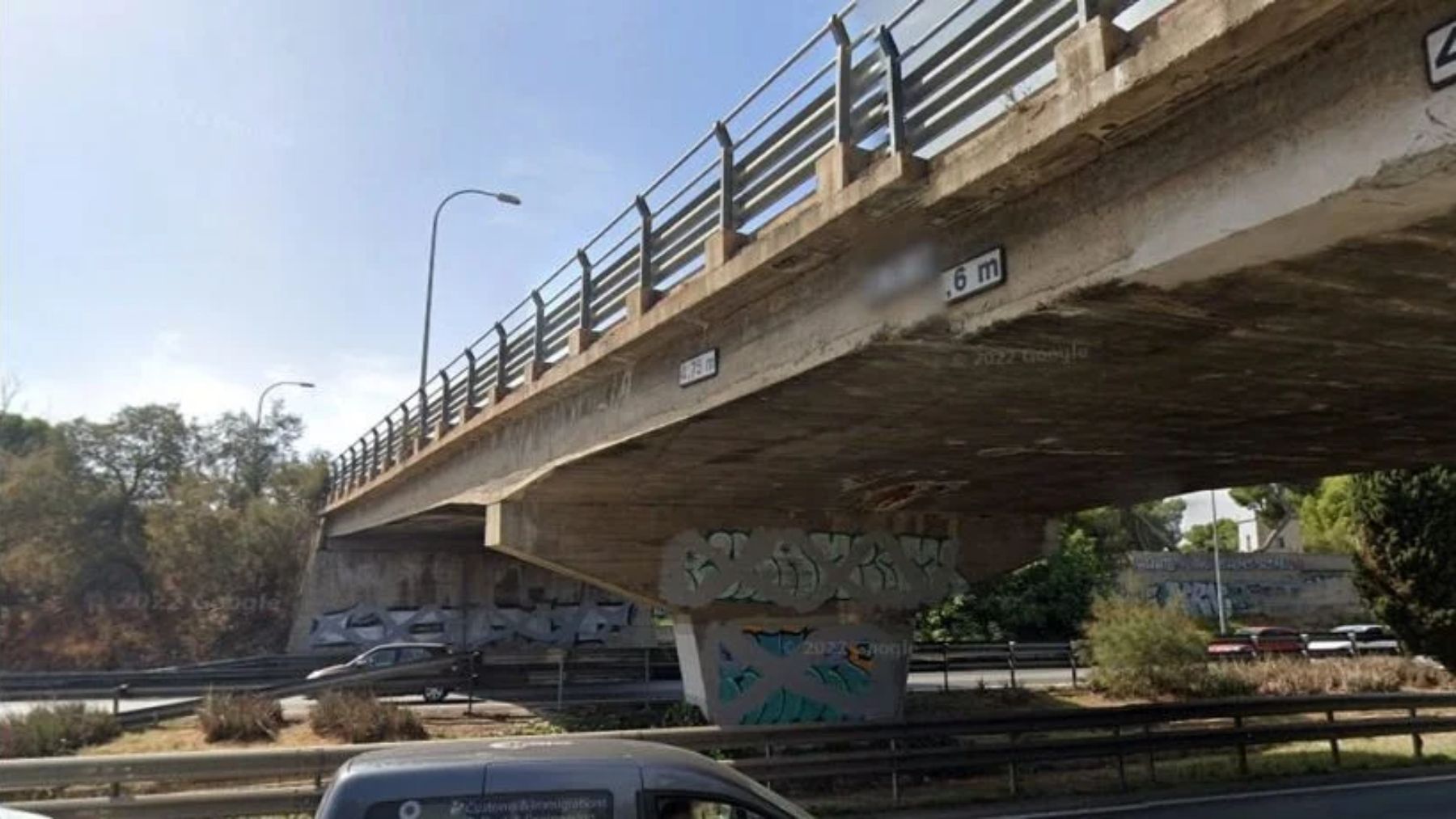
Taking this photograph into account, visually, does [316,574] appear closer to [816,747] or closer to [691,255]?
[816,747]

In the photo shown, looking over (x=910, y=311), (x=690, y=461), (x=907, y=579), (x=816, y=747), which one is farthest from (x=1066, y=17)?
(x=907, y=579)

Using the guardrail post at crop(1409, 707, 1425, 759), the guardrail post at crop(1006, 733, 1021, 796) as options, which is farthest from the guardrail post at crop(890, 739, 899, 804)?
the guardrail post at crop(1409, 707, 1425, 759)

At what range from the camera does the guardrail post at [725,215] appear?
10.1m

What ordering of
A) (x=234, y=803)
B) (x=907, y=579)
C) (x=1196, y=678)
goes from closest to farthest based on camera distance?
(x=234, y=803) < (x=907, y=579) < (x=1196, y=678)

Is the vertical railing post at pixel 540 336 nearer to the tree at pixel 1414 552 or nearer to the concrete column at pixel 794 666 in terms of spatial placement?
the concrete column at pixel 794 666

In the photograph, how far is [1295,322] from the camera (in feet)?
24.7

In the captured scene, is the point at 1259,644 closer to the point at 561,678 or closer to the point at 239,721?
the point at 561,678

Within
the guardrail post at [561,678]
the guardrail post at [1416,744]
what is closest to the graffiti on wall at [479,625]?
the guardrail post at [561,678]

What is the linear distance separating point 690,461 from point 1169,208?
28.5ft

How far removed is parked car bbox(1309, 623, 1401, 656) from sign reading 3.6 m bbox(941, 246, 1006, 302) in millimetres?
30538

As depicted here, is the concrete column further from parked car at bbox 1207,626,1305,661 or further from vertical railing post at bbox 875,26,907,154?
parked car at bbox 1207,626,1305,661

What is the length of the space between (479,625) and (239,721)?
2237cm

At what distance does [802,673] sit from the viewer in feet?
57.4

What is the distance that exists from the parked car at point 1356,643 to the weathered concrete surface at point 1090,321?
25.2m
